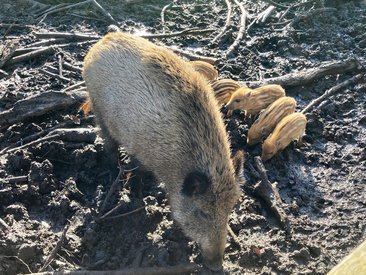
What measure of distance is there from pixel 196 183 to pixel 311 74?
2.93 metres

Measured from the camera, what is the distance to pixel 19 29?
6.86 metres

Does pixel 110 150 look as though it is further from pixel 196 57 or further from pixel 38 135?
pixel 196 57

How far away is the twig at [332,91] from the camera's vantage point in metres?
5.68

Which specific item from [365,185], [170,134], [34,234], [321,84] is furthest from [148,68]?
[321,84]

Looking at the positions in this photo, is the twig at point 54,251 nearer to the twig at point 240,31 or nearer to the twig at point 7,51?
the twig at point 7,51

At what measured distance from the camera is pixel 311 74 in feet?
20.1

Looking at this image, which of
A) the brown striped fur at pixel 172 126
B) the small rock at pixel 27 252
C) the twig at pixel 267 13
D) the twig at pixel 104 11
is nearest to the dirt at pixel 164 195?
the small rock at pixel 27 252

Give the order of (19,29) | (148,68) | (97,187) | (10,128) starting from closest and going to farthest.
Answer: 1. (148,68)
2. (97,187)
3. (10,128)
4. (19,29)

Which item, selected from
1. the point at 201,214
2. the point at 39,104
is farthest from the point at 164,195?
the point at 39,104

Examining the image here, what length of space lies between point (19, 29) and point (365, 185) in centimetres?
448

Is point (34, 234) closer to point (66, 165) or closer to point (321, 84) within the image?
point (66, 165)

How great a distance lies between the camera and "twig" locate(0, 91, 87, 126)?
16.8 ft

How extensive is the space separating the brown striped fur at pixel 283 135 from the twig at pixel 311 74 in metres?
1.01

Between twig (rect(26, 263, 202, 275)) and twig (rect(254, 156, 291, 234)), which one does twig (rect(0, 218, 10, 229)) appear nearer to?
twig (rect(26, 263, 202, 275))
